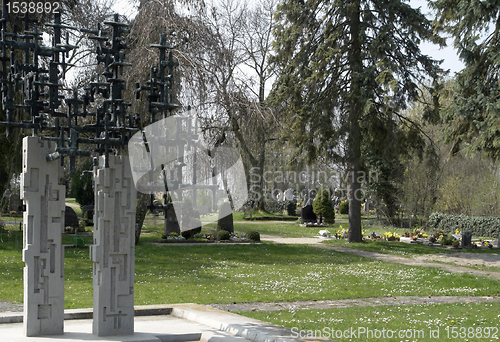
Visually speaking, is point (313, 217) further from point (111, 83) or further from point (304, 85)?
point (111, 83)

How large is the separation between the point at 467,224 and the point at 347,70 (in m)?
9.60

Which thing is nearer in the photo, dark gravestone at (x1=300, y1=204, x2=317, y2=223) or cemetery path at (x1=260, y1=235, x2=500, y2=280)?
cemetery path at (x1=260, y1=235, x2=500, y2=280)

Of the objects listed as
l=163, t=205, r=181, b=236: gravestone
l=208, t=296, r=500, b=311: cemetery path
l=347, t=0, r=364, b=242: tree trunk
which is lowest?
l=208, t=296, r=500, b=311: cemetery path

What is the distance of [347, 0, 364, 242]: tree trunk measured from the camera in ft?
63.9

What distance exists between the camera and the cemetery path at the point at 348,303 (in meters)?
8.75

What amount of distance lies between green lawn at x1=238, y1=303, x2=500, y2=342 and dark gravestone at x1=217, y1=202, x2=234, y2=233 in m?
13.4

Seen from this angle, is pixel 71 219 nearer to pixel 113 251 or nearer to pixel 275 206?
pixel 113 251

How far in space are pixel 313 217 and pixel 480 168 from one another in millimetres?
9399

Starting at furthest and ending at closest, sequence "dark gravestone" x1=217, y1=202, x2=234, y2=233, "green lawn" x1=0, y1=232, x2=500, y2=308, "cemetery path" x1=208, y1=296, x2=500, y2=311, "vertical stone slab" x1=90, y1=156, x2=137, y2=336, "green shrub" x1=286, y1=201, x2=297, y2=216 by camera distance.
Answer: "green shrub" x1=286, y1=201, x2=297, y2=216
"dark gravestone" x1=217, y1=202, x2=234, y2=233
"green lawn" x1=0, y1=232, x2=500, y2=308
"cemetery path" x1=208, y1=296, x2=500, y2=311
"vertical stone slab" x1=90, y1=156, x2=137, y2=336

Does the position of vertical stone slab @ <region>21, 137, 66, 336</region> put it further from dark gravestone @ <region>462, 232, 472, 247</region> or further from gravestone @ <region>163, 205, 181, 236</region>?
dark gravestone @ <region>462, 232, 472, 247</region>

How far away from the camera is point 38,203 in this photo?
6305mm

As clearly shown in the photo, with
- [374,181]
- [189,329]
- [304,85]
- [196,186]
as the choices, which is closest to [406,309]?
[189,329]

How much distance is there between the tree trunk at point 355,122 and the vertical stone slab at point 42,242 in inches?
566

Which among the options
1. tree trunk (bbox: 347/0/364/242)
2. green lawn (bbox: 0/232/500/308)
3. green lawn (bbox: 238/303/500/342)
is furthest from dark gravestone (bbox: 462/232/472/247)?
green lawn (bbox: 238/303/500/342)
